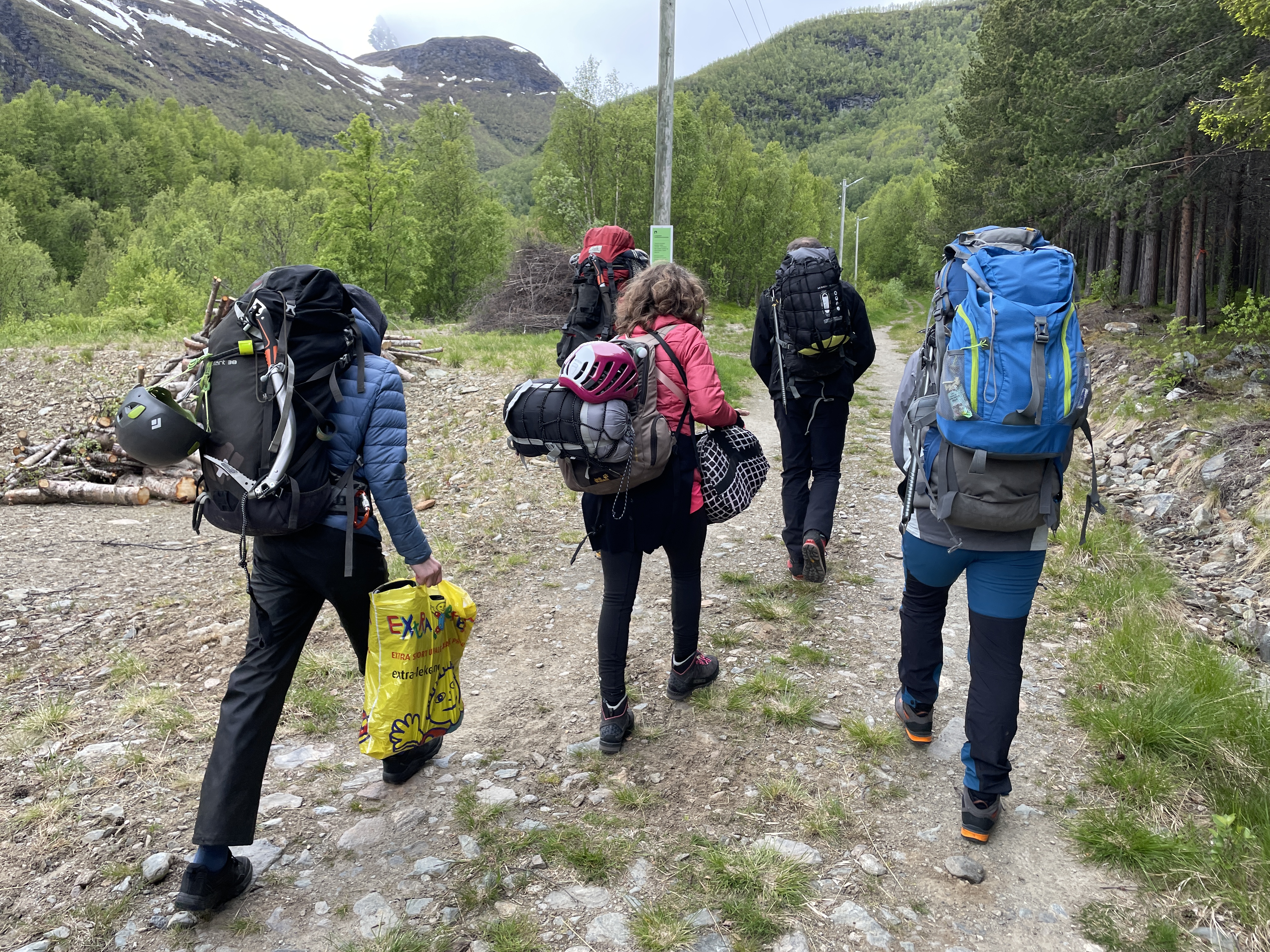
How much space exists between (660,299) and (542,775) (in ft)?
7.18

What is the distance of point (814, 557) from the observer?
5.29 m

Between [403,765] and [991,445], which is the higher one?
[991,445]

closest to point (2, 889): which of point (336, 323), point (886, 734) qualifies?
point (336, 323)

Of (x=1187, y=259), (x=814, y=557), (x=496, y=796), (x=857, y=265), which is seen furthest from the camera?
(x=857, y=265)

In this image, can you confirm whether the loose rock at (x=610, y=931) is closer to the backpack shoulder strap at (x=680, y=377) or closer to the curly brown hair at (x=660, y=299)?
the backpack shoulder strap at (x=680, y=377)

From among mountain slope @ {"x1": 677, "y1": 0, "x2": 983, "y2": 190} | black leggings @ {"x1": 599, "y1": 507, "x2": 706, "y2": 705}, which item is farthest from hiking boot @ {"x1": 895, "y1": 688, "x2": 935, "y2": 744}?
mountain slope @ {"x1": 677, "y1": 0, "x2": 983, "y2": 190}

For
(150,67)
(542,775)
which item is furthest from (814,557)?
(150,67)

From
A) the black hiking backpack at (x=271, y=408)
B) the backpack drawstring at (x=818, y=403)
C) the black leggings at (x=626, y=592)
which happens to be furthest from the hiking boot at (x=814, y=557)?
the black hiking backpack at (x=271, y=408)

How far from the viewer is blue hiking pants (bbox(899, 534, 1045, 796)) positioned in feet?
8.83

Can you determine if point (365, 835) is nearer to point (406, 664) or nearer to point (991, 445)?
point (406, 664)

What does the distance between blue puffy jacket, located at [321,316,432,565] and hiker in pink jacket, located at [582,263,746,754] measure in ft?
2.56

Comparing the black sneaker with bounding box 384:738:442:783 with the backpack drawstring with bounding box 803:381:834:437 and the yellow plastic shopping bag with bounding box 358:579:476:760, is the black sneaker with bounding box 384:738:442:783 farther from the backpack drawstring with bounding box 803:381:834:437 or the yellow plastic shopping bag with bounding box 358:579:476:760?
Result: the backpack drawstring with bounding box 803:381:834:437

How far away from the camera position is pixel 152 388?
2562 mm

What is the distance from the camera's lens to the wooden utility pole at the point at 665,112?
33.7 ft
